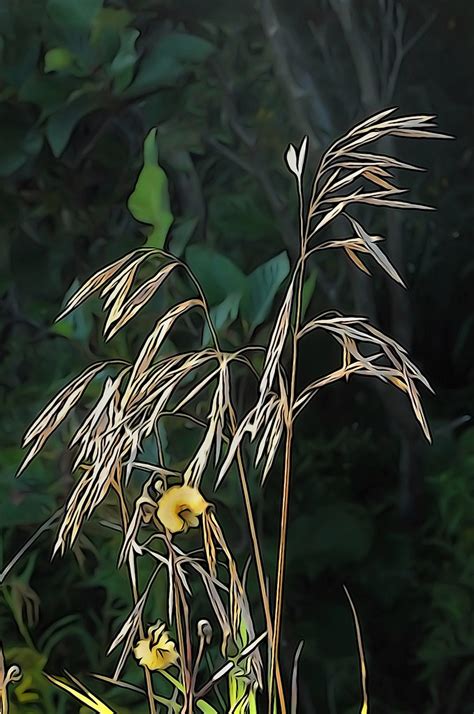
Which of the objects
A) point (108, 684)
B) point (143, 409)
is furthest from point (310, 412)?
point (108, 684)

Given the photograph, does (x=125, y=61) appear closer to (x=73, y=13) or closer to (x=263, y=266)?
(x=73, y=13)

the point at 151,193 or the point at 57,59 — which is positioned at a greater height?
the point at 57,59

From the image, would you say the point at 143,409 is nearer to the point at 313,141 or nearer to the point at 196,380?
the point at 196,380

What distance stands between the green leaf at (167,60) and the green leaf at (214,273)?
0.50 ft

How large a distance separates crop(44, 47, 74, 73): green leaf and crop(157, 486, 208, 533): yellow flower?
1.29ft

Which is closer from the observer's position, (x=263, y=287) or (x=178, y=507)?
(x=178, y=507)

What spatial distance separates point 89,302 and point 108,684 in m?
0.37

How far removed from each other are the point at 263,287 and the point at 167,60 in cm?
22

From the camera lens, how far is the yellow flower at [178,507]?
579 millimetres

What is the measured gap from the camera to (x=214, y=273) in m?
0.72

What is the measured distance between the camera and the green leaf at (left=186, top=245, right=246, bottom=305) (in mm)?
712

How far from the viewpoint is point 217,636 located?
0.74 meters

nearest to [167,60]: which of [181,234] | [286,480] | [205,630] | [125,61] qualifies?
[125,61]

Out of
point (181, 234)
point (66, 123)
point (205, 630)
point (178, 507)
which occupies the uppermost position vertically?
point (66, 123)
